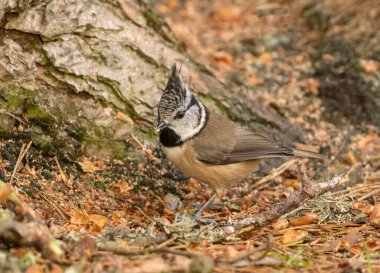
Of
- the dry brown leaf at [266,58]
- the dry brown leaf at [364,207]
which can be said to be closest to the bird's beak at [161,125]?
the dry brown leaf at [364,207]

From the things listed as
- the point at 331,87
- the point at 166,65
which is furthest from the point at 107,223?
the point at 331,87

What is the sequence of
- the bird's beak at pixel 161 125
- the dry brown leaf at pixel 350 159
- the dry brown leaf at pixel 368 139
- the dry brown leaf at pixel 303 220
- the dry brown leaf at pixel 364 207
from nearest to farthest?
the dry brown leaf at pixel 303 220 → the dry brown leaf at pixel 364 207 → the bird's beak at pixel 161 125 → the dry brown leaf at pixel 350 159 → the dry brown leaf at pixel 368 139

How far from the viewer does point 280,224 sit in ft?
11.0

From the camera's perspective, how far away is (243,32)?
20.4 ft

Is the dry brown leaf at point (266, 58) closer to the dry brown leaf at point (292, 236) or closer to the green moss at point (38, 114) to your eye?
the green moss at point (38, 114)

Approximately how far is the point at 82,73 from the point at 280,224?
165 cm

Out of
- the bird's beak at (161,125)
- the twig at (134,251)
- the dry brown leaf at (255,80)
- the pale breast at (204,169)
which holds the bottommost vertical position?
the twig at (134,251)

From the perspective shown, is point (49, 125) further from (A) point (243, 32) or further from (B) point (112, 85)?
(A) point (243, 32)

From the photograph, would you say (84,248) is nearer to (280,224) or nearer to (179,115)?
(280,224)

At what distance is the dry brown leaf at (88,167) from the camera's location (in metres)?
3.91

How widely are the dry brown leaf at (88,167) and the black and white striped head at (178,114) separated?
1.58 feet

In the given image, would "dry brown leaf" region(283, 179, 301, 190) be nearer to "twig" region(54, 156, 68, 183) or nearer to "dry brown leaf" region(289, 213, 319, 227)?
"dry brown leaf" region(289, 213, 319, 227)

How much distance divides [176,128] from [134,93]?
0.46 m

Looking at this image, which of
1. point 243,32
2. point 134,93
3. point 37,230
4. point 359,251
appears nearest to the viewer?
point 37,230
